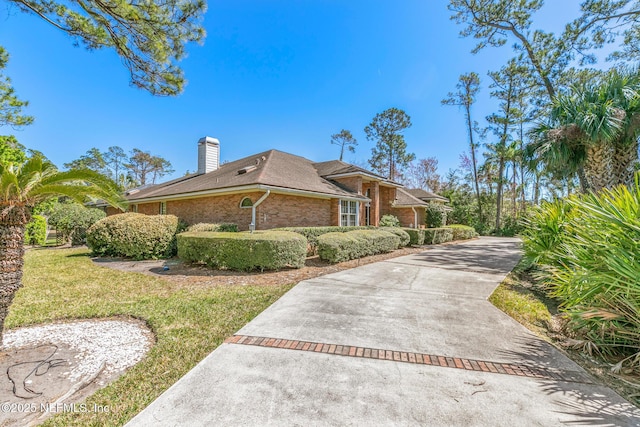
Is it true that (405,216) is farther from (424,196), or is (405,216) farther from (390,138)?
(390,138)

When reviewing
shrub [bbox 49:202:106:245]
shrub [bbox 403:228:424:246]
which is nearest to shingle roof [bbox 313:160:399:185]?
shrub [bbox 403:228:424:246]

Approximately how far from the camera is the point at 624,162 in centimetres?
983

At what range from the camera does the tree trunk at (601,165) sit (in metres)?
9.70

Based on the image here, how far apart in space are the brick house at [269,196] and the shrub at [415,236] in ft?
10.7

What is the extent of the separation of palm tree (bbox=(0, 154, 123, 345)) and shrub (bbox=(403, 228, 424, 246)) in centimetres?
1627

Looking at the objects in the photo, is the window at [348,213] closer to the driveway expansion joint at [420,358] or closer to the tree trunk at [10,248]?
the driveway expansion joint at [420,358]

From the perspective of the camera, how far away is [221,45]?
38.1 feet

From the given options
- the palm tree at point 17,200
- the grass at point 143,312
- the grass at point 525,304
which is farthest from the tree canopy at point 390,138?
the palm tree at point 17,200

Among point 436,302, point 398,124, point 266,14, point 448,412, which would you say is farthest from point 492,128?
point 448,412

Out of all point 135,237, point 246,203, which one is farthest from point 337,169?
point 135,237

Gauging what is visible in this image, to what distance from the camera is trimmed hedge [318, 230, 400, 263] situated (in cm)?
992

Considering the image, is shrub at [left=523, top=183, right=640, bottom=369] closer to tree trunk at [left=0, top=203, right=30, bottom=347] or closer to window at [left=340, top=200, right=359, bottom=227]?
tree trunk at [left=0, top=203, right=30, bottom=347]

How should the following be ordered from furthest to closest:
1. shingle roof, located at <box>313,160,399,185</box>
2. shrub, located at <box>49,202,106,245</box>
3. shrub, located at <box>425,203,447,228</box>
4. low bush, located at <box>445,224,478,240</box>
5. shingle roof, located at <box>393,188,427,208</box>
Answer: shrub, located at <box>425,203,447,228</box> → shingle roof, located at <box>393,188,427,208</box> → low bush, located at <box>445,224,478,240</box> → shingle roof, located at <box>313,160,399,185</box> → shrub, located at <box>49,202,106,245</box>

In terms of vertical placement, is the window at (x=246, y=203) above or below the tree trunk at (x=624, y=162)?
below
